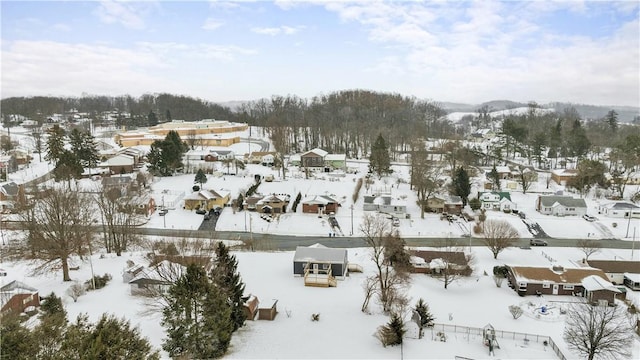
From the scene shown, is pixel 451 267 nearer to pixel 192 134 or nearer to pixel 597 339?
pixel 597 339

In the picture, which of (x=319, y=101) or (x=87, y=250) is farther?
(x=319, y=101)

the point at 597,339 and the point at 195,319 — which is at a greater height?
the point at 195,319

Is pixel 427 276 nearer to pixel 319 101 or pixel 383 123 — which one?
pixel 383 123

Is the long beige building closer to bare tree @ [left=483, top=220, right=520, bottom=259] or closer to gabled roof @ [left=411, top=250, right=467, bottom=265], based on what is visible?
gabled roof @ [left=411, top=250, right=467, bottom=265]

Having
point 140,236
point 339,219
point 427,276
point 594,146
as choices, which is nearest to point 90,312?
point 140,236

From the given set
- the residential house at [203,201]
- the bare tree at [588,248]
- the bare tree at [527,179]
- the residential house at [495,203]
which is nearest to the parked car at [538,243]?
the bare tree at [588,248]

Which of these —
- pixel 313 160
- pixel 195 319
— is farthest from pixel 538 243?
pixel 313 160
